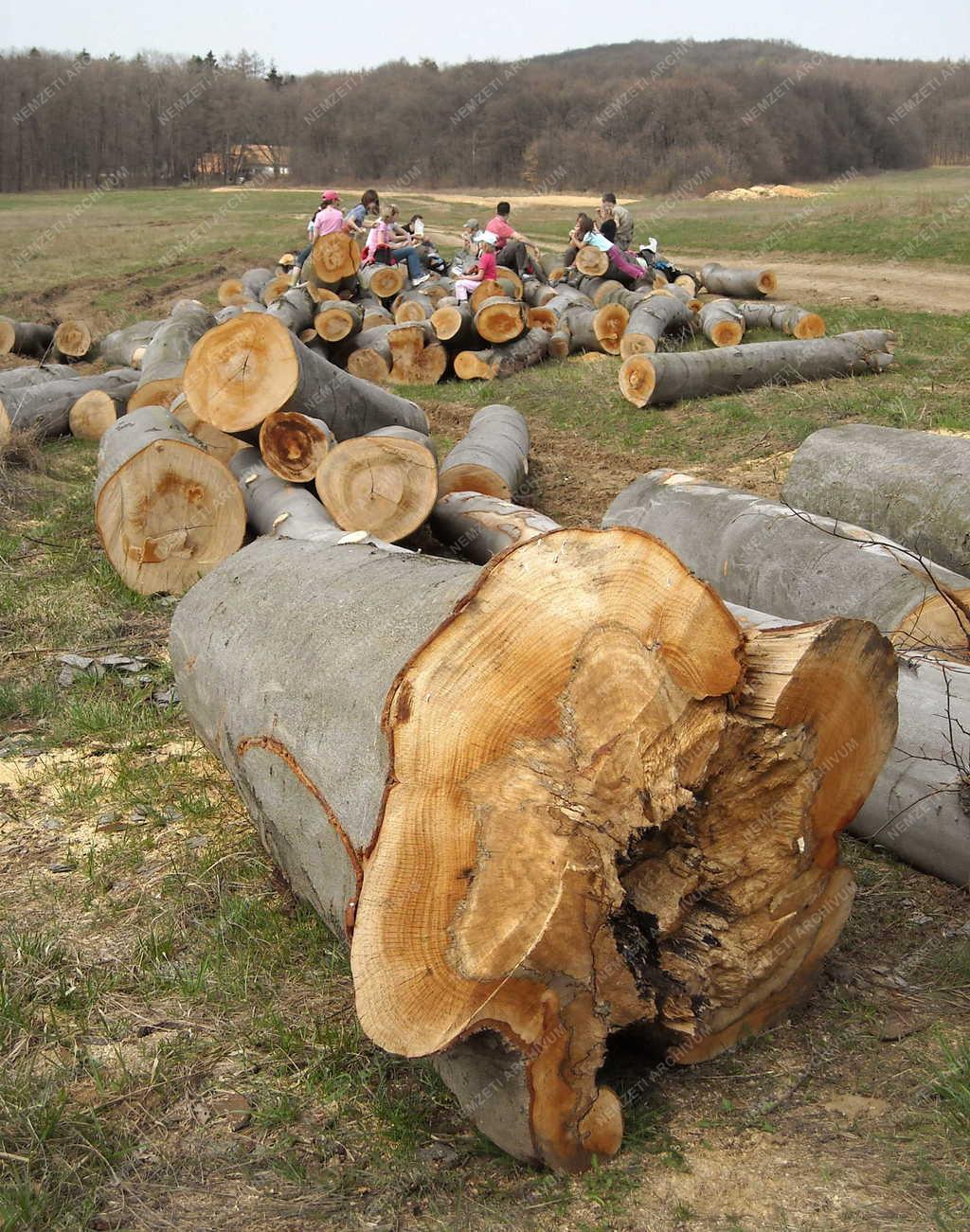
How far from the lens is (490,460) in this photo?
6.95 m

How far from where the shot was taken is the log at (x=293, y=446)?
6324 millimetres

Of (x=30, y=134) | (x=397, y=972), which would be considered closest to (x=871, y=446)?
(x=397, y=972)

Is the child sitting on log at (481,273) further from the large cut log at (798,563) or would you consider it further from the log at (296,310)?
the large cut log at (798,563)

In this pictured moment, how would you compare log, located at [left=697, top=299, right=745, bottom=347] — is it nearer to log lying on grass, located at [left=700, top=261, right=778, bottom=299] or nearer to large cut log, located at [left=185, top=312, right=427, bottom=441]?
log lying on grass, located at [left=700, top=261, right=778, bottom=299]

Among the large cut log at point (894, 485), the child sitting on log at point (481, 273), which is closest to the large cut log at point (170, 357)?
the child sitting on log at point (481, 273)

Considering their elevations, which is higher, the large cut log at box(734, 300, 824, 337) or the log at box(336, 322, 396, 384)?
the large cut log at box(734, 300, 824, 337)

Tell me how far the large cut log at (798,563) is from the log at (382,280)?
34.2 ft

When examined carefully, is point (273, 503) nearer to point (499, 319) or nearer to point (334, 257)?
point (499, 319)

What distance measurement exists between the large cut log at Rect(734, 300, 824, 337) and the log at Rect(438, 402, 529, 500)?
511 cm

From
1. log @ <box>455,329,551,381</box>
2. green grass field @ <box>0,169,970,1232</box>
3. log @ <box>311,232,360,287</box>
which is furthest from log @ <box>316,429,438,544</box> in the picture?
log @ <box>311,232,360,287</box>

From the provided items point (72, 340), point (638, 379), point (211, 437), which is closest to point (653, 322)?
point (638, 379)

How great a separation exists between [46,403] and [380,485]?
16.4 feet

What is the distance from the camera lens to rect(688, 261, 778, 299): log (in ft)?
49.3

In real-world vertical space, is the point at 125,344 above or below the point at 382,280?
below
